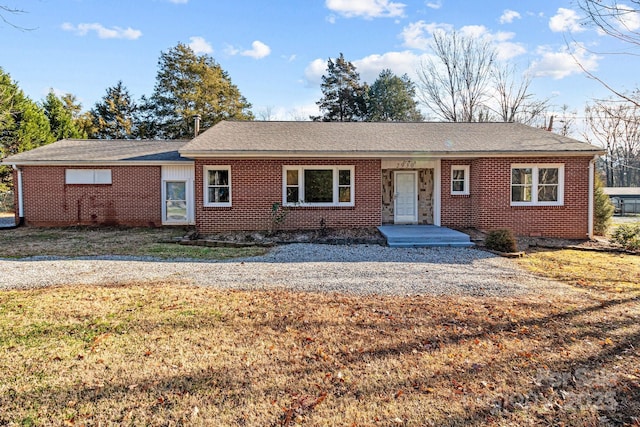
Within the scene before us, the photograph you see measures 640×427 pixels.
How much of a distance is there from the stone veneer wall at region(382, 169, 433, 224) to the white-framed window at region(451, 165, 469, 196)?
863 mm

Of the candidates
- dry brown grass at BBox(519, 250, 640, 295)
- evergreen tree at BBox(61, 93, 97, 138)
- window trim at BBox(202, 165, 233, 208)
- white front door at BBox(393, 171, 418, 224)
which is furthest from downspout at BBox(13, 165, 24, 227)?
evergreen tree at BBox(61, 93, 97, 138)

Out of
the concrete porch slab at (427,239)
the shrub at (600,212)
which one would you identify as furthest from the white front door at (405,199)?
the shrub at (600,212)

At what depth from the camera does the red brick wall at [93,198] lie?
14516 mm

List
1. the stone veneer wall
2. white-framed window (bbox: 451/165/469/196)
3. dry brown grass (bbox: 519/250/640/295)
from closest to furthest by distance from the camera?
1. dry brown grass (bbox: 519/250/640/295)
2. white-framed window (bbox: 451/165/469/196)
3. the stone veneer wall

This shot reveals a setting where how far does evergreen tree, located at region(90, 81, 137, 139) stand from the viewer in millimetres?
35281

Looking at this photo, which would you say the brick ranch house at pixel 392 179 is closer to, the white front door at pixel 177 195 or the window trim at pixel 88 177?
the window trim at pixel 88 177

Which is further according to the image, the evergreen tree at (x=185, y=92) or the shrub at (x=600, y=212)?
the evergreen tree at (x=185, y=92)

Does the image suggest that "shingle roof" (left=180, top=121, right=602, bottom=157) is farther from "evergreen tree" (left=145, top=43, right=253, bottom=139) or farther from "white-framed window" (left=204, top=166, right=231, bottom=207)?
"evergreen tree" (left=145, top=43, right=253, bottom=139)

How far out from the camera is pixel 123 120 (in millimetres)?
35906

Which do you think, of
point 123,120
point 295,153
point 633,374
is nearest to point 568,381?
point 633,374

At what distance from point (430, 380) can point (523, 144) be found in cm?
1172

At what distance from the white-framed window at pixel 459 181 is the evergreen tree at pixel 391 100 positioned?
73.7 ft

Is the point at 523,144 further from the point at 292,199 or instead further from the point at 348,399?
the point at 348,399

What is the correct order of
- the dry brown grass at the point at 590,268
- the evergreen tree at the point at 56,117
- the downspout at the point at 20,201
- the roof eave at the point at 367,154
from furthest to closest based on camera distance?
the evergreen tree at the point at 56,117 < the downspout at the point at 20,201 < the roof eave at the point at 367,154 < the dry brown grass at the point at 590,268
